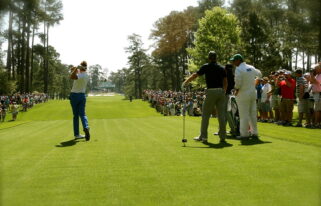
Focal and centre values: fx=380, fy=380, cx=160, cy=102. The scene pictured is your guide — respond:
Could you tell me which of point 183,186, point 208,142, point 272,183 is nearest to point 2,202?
point 183,186

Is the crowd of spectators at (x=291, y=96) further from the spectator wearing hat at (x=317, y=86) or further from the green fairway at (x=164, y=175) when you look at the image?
the green fairway at (x=164, y=175)

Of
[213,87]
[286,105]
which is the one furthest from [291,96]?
[213,87]

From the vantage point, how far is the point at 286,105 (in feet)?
46.9

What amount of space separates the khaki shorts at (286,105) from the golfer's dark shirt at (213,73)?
6.37m

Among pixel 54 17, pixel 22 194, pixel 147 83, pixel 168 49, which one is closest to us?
pixel 22 194

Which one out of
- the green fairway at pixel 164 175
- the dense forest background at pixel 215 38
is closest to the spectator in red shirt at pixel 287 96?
the green fairway at pixel 164 175

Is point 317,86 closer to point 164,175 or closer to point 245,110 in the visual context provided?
→ point 245,110

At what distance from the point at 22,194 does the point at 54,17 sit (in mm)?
60952

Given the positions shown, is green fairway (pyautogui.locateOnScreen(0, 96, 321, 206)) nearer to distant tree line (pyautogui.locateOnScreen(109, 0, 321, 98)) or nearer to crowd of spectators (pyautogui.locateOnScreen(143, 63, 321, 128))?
crowd of spectators (pyautogui.locateOnScreen(143, 63, 321, 128))

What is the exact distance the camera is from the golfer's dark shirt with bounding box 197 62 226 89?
8.69 metres

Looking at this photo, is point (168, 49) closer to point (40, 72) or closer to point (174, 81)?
point (174, 81)

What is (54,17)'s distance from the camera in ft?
201

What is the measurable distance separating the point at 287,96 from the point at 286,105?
35 cm

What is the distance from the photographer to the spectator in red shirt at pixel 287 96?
14.2 metres
